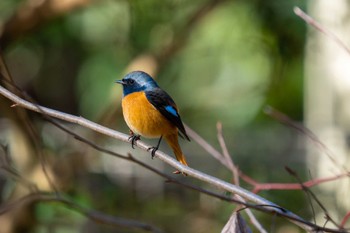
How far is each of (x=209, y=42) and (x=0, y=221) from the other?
22.6 ft

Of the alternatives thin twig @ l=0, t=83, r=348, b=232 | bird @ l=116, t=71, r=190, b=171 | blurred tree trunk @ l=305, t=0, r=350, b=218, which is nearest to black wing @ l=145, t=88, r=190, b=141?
bird @ l=116, t=71, r=190, b=171

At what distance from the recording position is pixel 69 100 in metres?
14.2

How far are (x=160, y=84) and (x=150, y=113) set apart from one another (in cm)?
782

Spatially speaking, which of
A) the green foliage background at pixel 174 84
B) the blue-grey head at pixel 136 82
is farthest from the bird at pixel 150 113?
the green foliage background at pixel 174 84

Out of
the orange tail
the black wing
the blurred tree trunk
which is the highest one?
the blurred tree trunk

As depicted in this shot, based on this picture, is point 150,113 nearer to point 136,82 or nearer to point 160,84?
point 136,82

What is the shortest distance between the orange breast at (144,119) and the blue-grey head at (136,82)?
0.26 feet

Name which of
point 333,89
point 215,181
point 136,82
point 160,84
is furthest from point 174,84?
point 215,181

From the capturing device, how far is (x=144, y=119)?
3.12m

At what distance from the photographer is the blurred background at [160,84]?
Answer: 5441mm

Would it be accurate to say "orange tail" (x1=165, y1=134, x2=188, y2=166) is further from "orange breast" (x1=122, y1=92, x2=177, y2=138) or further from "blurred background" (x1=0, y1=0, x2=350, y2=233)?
"blurred background" (x1=0, y1=0, x2=350, y2=233)

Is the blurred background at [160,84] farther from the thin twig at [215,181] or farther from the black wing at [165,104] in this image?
the black wing at [165,104]

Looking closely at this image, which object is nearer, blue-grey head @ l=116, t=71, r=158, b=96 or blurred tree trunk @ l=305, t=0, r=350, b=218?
blue-grey head @ l=116, t=71, r=158, b=96

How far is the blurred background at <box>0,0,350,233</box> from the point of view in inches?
214
